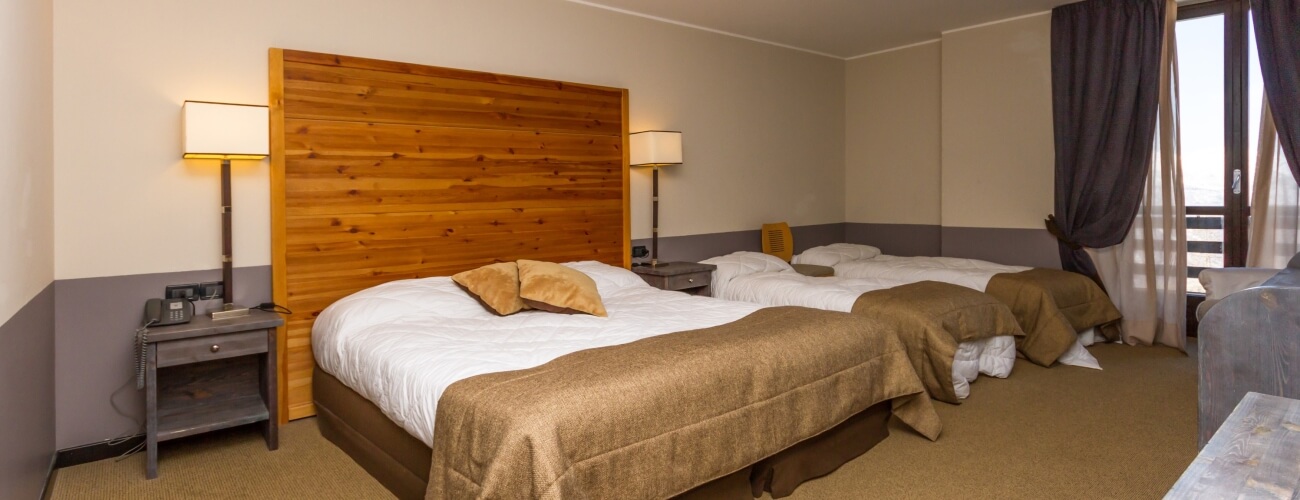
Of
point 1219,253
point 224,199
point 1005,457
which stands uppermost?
point 224,199

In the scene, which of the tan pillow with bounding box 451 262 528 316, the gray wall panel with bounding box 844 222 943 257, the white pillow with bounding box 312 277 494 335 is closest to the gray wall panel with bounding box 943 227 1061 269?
the gray wall panel with bounding box 844 222 943 257

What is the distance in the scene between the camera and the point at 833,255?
18.3 ft

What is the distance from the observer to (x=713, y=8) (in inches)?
187

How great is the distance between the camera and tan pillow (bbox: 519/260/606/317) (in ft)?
10.8

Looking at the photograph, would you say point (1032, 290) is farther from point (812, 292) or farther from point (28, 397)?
point (28, 397)

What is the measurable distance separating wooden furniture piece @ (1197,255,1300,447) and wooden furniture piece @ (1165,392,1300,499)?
9.3 inches

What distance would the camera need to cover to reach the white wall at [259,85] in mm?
2949

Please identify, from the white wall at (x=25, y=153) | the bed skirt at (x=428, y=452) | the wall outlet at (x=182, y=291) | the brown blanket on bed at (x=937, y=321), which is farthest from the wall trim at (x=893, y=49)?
the white wall at (x=25, y=153)

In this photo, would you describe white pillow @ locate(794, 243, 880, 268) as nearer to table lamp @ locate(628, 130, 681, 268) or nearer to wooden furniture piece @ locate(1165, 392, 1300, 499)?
table lamp @ locate(628, 130, 681, 268)

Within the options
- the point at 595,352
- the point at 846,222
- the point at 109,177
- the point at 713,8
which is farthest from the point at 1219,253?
the point at 109,177

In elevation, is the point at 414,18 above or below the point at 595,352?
above

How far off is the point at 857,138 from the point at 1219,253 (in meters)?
2.82

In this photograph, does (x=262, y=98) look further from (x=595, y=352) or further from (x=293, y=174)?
(x=595, y=352)

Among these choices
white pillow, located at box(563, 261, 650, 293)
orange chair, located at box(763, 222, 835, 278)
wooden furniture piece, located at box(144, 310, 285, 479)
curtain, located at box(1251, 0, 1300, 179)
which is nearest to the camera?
wooden furniture piece, located at box(144, 310, 285, 479)
